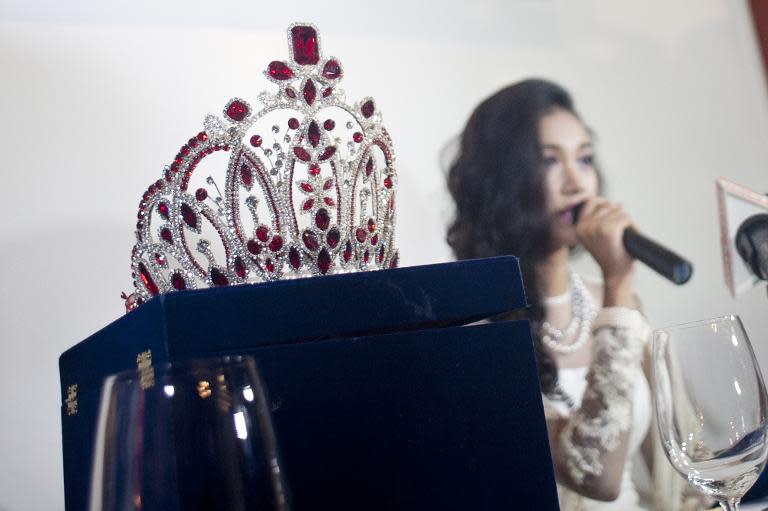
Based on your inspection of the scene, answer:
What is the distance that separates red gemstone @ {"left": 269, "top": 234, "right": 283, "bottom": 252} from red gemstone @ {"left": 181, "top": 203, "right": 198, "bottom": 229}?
6 centimetres

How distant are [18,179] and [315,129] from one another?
1.01 feet

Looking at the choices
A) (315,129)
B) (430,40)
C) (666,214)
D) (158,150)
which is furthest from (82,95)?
(666,214)

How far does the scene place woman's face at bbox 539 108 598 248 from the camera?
1.05 metres

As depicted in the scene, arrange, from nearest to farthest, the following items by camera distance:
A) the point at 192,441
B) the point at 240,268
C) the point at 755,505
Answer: the point at 192,441
the point at 240,268
the point at 755,505

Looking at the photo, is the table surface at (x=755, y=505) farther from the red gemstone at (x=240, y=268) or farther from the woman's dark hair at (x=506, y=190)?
the red gemstone at (x=240, y=268)

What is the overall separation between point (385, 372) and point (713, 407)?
217 mm

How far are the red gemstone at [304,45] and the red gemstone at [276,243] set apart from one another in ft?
0.46

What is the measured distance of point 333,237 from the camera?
2.03ft

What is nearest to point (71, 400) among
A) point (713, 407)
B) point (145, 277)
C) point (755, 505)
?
point (145, 277)

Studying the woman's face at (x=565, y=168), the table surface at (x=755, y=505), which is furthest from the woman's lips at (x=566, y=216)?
the table surface at (x=755, y=505)

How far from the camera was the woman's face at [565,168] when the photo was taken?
1.05 meters

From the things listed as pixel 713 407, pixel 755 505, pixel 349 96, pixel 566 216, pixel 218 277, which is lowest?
pixel 755 505

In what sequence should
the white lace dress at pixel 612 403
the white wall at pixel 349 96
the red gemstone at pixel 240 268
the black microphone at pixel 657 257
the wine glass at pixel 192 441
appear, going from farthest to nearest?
the black microphone at pixel 657 257 < the white lace dress at pixel 612 403 < the white wall at pixel 349 96 < the red gemstone at pixel 240 268 < the wine glass at pixel 192 441

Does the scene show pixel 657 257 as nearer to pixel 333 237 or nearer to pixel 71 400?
pixel 333 237
